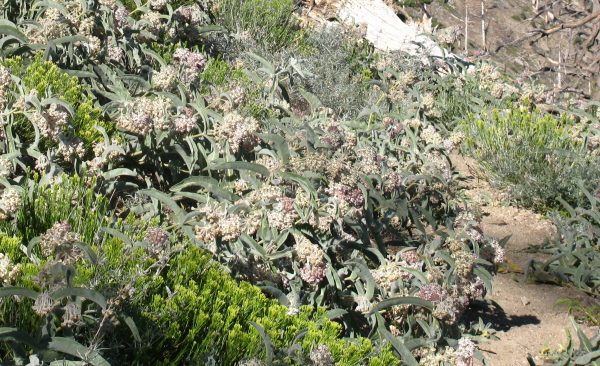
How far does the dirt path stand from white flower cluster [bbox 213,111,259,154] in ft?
5.64

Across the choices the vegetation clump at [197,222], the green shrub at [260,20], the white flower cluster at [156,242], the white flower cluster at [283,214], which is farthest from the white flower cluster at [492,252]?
the green shrub at [260,20]

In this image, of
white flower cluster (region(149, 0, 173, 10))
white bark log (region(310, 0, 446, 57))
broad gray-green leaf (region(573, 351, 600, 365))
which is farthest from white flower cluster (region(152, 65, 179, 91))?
white bark log (region(310, 0, 446, 57))

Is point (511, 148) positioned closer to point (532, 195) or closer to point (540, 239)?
point (532, 195)

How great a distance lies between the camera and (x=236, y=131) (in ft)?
10.6

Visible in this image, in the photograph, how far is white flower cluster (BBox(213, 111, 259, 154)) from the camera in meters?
3.23

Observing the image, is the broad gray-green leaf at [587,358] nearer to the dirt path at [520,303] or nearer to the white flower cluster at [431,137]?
the dirt path at [520,303]

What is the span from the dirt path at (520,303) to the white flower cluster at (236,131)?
172 cm

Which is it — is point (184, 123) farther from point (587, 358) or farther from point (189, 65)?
point (587, 358)

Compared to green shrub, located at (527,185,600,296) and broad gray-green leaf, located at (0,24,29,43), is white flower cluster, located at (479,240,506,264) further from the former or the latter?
broad gray-green leaf, located at (0,24,29,43)

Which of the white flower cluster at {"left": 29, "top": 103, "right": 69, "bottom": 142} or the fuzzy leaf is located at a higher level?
the white flower cluster at {"left": 29, "top": 103, "right": 69, "bottom": 142}

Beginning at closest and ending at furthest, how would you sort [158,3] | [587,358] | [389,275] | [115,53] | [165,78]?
[389,275] → [587,358] → [165,78] → [115,53] → [158,3]

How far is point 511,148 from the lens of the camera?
5.91m

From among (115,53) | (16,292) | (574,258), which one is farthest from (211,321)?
(574,258)

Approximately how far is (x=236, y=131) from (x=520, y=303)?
224 centimetres
